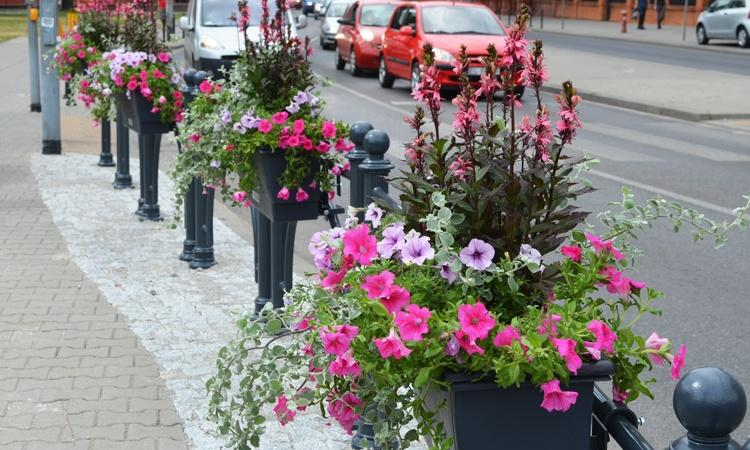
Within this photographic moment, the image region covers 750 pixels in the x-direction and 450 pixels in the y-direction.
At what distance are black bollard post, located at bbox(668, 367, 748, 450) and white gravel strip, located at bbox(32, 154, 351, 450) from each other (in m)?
2.52

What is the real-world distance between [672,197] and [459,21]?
11249 mm

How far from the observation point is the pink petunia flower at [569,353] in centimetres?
278

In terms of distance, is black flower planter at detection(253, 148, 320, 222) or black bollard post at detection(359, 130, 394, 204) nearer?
black bollard post at detection(359, 130, 394, 204)

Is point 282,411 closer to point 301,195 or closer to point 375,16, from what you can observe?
point 301,195

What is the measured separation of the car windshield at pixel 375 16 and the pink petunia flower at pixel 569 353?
975 inches

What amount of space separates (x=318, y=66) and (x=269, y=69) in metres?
24.6

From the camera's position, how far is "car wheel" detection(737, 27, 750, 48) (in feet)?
118

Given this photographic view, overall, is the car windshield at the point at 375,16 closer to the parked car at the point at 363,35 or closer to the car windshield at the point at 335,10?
the parked car at the point at 363,35

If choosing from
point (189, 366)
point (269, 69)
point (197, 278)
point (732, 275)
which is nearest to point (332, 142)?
point (269, 69)

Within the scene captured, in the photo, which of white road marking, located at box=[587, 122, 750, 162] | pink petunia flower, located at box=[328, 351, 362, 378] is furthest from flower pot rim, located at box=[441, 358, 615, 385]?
white road marking, located at box=[587, 122, 750, 162]

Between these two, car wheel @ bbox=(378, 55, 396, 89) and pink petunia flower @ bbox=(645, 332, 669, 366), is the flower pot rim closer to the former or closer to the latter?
pink petunia flower @ bbox=(645, 332, 669, 366)

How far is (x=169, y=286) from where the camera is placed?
7.76 metres

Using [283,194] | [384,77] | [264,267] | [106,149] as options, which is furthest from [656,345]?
[384,77]

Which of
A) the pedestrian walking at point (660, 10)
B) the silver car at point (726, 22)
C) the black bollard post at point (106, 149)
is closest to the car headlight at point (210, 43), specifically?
the black bollard post at point (106, 149)
